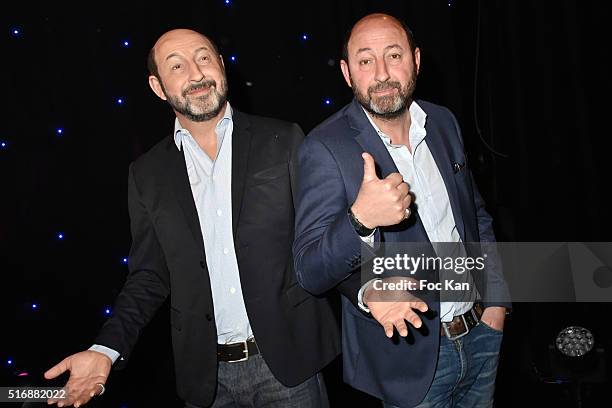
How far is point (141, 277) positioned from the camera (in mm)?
2055

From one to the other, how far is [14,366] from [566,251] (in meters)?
3.23

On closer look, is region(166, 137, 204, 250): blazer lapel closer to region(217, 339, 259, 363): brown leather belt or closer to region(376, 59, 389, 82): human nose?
region(217, 339, 259, 363): brown leather belt

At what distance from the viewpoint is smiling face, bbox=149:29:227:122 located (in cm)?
195

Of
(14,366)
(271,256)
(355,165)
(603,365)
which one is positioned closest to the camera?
(355,165)

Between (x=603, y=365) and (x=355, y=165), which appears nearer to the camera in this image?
(x=355, y=165)

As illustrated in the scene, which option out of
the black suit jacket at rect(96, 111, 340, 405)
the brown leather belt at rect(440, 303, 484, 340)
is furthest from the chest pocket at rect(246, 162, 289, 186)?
the brown leather belt at rect(440, 303, 484, 340)

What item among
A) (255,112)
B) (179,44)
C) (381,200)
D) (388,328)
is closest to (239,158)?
(179,44)

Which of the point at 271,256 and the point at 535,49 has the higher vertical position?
the point at 535,49

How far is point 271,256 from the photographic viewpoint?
1899 millimetres

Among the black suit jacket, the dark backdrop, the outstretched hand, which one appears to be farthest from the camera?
the dark backdrop

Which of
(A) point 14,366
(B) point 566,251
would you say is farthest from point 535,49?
(A) point 14,366

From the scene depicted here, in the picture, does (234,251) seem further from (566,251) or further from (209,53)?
(566,251)

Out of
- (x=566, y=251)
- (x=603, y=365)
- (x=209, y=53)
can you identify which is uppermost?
(x=209, y=53)

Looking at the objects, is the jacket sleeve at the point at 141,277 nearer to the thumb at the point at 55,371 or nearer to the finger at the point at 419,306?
the thumb at the point at 55,371
